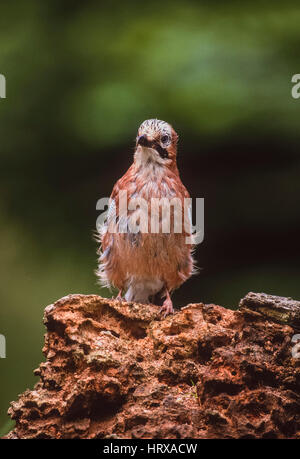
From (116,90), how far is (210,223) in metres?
1.13

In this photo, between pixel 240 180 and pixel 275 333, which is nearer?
pixel 275 333

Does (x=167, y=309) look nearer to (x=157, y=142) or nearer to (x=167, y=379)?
(x=167, y=379)

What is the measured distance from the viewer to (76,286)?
409cm

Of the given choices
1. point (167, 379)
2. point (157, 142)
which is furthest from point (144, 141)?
point (167, 379)

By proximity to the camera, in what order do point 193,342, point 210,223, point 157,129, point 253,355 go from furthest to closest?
point 210,223 → point 157,129 → point 193,342 → point 253,355

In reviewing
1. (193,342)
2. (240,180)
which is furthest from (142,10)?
(193,342)

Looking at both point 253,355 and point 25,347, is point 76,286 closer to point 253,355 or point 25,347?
point 25,347

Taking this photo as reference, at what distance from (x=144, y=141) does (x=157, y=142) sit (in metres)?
0.15

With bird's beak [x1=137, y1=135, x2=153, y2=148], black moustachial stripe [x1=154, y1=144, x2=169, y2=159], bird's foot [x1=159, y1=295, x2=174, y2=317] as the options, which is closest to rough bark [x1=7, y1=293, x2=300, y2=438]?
bird's foot [x1=159, y1=295, x2=174, y2=317]

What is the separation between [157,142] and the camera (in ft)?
12.2

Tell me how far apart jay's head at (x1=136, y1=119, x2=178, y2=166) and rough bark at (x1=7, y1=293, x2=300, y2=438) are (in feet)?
4.06

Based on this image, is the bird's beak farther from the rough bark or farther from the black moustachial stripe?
the rough bark

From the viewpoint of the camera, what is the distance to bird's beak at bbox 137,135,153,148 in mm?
3570

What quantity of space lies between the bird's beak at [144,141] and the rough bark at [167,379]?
1.16 metres
